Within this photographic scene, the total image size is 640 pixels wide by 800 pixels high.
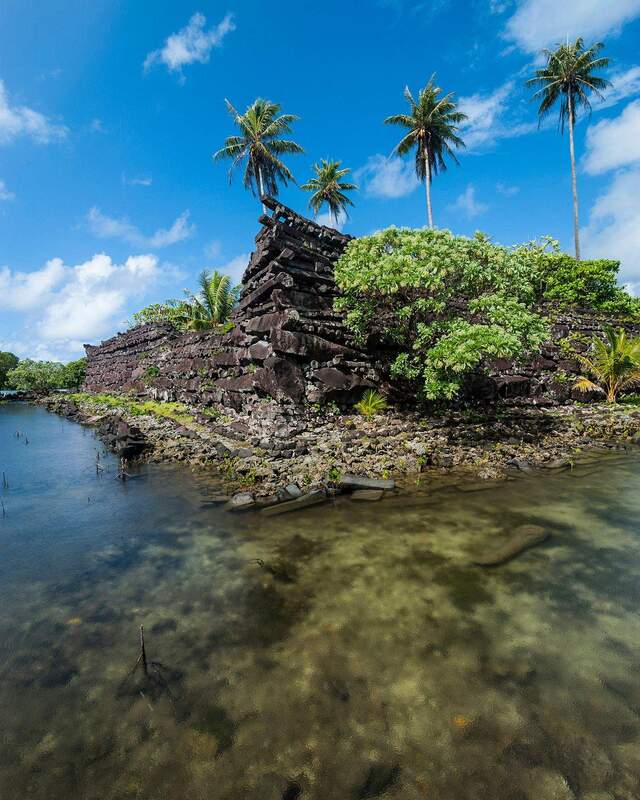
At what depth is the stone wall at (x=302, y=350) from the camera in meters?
13.4

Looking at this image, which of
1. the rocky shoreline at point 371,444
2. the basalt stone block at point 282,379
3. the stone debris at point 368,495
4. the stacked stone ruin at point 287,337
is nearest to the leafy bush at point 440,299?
the stacked stone ruin at point 287,337

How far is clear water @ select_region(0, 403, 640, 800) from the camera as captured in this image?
239 centimetres

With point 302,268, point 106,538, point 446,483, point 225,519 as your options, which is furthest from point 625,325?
point 106,538

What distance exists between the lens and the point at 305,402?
13086mm

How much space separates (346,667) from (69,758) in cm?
206

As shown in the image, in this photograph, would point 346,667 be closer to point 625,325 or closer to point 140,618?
point 140,618

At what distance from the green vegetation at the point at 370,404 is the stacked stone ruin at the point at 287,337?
1.17ft

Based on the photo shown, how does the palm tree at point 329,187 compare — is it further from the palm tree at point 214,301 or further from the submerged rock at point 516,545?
the submerged rock at point 516,545

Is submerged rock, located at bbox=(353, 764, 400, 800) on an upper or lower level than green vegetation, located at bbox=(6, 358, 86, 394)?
lower

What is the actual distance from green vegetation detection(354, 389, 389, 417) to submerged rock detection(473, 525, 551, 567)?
7756 millimetres

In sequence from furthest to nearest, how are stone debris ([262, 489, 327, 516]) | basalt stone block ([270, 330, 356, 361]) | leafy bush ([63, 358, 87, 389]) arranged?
leafy bush ([63, 358, 87, 389])
basalt stone block ([270, 330, 356, 361])
stone debris ([262, 489, 327, 516])

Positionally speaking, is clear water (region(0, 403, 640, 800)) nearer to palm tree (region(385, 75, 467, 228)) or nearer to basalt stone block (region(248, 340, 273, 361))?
basalt stone block (region(248, 340, 273, 361))

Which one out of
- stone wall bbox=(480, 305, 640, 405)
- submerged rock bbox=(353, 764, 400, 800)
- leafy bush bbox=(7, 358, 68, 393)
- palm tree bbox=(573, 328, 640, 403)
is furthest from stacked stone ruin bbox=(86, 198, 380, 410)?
leafy bush bbox=(7, 358, 68, 393)

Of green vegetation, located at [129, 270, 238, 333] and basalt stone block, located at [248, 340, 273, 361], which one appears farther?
green vegetation, located at [129, 270, 238, 333]
